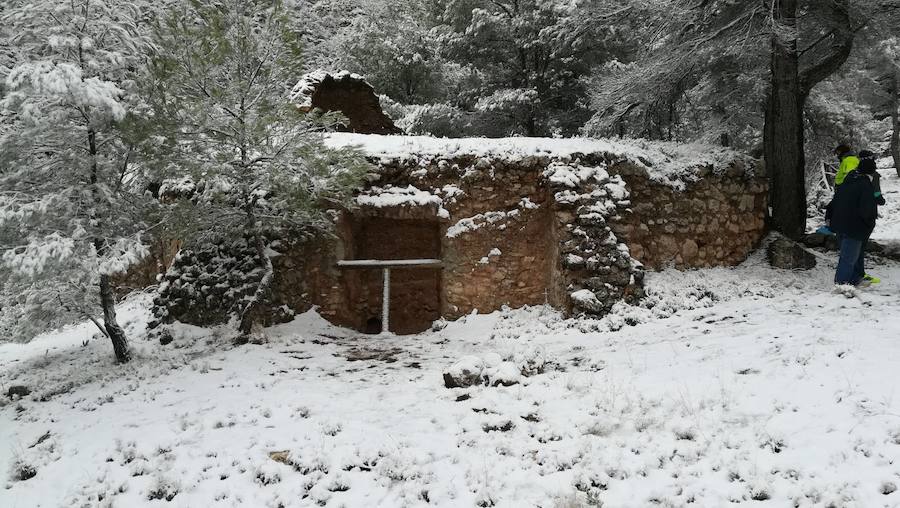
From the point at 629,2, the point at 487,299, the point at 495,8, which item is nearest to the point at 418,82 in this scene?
the point at 495,8

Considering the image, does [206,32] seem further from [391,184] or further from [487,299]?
[487,299]

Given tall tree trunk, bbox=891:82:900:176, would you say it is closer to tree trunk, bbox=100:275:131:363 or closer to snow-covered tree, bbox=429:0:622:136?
snow-covered tree, bbox=429:0:622:136

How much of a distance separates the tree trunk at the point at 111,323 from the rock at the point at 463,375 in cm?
517

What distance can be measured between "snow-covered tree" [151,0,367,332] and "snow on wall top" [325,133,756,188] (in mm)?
1316

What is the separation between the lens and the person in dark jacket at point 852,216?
709 cm

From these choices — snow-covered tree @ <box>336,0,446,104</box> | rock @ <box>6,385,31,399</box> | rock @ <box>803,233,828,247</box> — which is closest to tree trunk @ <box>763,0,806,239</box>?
rock @ <box>803,233,828,247</box>

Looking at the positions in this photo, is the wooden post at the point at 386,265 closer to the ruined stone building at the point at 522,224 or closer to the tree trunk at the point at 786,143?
the ruined stone building at the point at 522,224

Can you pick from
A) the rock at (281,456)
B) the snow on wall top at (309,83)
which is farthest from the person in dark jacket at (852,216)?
the snow on wall top at (309,83)

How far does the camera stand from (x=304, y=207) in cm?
799

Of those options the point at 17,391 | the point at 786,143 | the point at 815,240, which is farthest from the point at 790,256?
the point at 17,391

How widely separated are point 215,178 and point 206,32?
2.09 m

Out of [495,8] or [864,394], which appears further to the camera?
[495,8]

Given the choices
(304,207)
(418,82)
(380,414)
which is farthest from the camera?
(418,82)

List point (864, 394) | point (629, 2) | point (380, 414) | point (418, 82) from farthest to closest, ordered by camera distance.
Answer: point (418, 82), point (629, 2), point (380, 414), point (864, 394)
